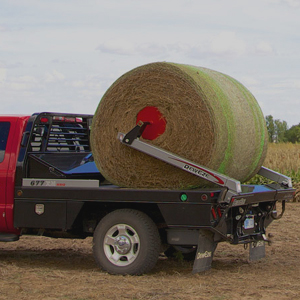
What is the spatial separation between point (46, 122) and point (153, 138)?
1528 mm

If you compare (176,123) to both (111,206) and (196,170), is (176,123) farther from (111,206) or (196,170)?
(111,206)

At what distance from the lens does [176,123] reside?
7.31 meters

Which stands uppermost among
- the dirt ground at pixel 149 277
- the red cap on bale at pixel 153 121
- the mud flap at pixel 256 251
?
the red cap on bale at pixel 153 121

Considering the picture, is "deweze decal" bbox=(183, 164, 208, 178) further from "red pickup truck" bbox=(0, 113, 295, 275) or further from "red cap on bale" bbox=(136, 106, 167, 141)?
"red cap on bale" bbox=(136, 106, 167, 141)

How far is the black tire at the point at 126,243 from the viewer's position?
733 cm

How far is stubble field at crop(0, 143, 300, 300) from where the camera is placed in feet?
21.2

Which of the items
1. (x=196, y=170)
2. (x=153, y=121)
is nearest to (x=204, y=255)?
(x=196, y=170)

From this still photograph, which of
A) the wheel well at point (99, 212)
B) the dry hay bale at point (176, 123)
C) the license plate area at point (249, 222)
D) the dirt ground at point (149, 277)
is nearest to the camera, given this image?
the dirt ground at point (149, 277)

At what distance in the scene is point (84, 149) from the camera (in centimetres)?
915

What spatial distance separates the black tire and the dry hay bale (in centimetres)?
39

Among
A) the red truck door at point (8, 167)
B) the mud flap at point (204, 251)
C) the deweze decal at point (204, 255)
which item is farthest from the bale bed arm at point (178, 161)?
the red truck door at point (8, 167)

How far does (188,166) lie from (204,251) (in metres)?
0.95

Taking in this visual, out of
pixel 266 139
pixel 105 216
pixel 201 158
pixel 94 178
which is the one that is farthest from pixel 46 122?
A: pixel 266 139

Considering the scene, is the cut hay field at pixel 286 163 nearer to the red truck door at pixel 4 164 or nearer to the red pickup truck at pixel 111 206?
the red pickup truck at pixel 111 206
